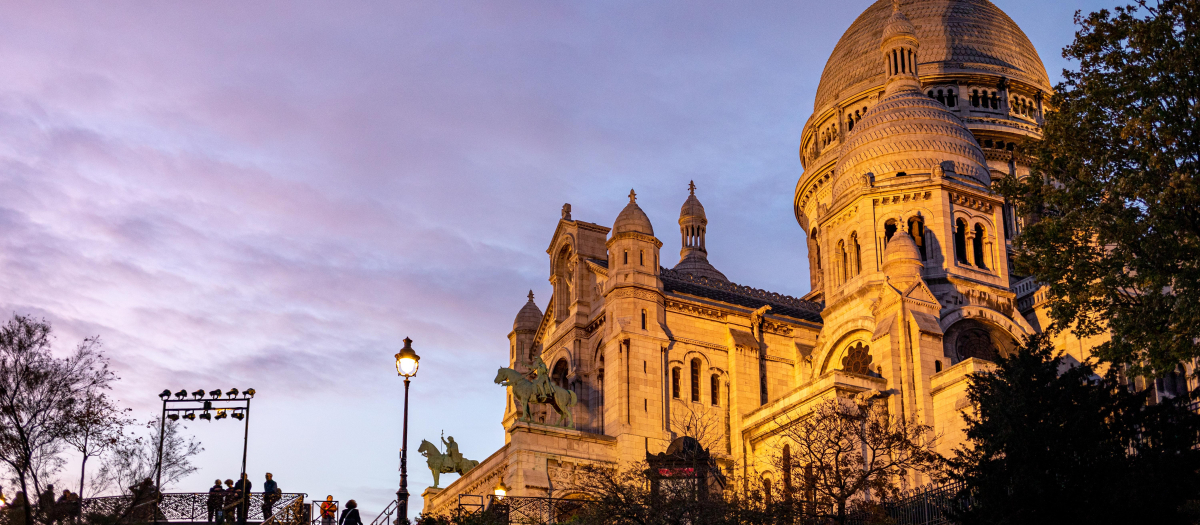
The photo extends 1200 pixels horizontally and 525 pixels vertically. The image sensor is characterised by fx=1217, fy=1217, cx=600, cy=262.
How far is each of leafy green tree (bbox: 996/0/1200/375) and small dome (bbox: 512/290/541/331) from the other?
4145cm

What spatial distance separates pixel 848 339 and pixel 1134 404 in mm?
29134

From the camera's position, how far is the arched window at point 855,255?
59.2 metres

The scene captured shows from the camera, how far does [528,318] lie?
70.0 m

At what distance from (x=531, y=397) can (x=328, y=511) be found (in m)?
16.9

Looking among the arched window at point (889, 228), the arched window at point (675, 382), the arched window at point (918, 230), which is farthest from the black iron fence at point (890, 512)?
the arched window at point (889, 228)

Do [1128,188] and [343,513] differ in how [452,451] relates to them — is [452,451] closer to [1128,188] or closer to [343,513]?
[343,513]

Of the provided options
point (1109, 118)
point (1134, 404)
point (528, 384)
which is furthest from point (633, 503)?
point (528, 384)

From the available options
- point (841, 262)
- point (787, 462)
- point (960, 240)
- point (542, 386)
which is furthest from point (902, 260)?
point (542, 386)

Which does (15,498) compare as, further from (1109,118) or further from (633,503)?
(1109,118)

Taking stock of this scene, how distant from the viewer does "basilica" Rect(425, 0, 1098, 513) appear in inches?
2067

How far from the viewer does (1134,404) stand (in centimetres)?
2809

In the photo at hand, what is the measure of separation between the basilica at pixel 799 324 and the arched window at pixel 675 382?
59mm

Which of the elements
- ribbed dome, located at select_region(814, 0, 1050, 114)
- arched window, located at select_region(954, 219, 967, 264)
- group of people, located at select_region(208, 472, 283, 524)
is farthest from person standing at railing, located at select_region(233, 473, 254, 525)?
ribbed dome, located at select_region(814, 0, 1050, 114)

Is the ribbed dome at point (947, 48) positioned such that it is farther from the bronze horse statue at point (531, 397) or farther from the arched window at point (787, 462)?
the bronze horse statue at point (531, 397)
